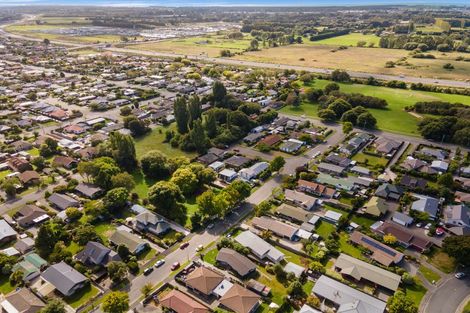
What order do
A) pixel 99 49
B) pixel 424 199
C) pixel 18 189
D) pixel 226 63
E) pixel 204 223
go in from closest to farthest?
pixel 204 223
pixel 424 199
pixel 18 189
pixel 226 63
pixel 99 49

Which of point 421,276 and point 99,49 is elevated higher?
point 99,49

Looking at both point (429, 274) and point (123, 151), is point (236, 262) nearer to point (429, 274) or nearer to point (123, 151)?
point (429, 274)

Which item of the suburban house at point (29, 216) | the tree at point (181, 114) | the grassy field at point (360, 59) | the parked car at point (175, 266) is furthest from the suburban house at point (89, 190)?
the grassy field at point (360, 59)

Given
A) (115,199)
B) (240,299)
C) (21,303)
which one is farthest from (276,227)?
(21,303)

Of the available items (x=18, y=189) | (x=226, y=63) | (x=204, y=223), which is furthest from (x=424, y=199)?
(x=226, y=63)

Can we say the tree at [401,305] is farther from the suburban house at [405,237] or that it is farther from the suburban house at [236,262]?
the suburban house at [236,262]

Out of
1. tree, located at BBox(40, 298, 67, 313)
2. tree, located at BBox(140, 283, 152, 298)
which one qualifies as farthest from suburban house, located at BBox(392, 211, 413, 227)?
tree, located at BBox(40, 298, 67, 313)

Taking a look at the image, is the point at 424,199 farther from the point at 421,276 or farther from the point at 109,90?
the point at 109,90

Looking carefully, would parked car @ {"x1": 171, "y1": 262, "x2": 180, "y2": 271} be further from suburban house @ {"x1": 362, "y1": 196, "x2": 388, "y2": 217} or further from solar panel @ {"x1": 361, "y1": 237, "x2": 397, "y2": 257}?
suburban house @ {"x1": 362, "y1": 196, "x2": 388, "y2": 217}
